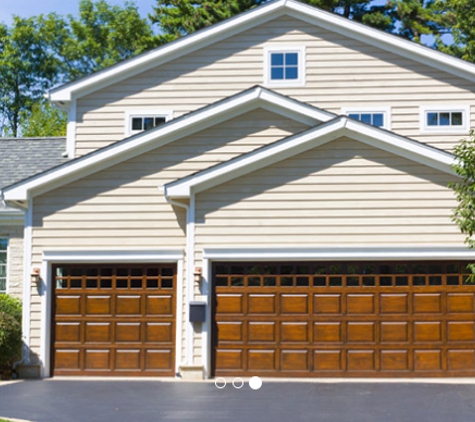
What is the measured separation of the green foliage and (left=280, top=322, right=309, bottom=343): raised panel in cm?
2330

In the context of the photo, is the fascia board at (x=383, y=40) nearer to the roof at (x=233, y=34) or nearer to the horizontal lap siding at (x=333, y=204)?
the roof at (x=233, y=34)

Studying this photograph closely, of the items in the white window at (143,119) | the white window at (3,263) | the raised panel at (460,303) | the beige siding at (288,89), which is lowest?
the raised panel at (460,303)

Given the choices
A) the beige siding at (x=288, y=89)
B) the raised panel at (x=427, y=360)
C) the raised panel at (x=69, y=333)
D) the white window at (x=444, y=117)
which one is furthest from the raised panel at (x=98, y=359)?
the white window at (x=444, y=117)

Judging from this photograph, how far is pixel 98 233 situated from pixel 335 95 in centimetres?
638

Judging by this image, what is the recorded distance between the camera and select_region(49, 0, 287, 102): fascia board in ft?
61.0

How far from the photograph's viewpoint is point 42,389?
1395 cm

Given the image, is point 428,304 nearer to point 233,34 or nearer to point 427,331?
point 427,331

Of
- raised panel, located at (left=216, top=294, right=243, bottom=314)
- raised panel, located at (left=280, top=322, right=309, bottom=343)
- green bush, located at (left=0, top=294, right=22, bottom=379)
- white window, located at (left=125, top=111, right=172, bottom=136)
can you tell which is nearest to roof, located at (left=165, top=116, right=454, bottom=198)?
raised panel, located at (left=216, top=294, right=243, bottom=314)

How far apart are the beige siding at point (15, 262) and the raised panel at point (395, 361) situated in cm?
809

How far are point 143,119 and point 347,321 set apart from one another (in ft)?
22.6

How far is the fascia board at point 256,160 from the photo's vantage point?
48.9 ft

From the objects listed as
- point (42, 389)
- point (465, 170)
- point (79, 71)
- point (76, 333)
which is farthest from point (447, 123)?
point (79, 71)

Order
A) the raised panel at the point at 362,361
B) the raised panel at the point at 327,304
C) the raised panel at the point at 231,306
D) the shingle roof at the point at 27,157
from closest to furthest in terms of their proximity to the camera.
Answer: the raised panel at the point at 362,361 < the raised panel at the point at 327,304 < the raised panel at the point at 231,306 < the shingle roof at the point at 27,157

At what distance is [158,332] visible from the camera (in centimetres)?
1548
